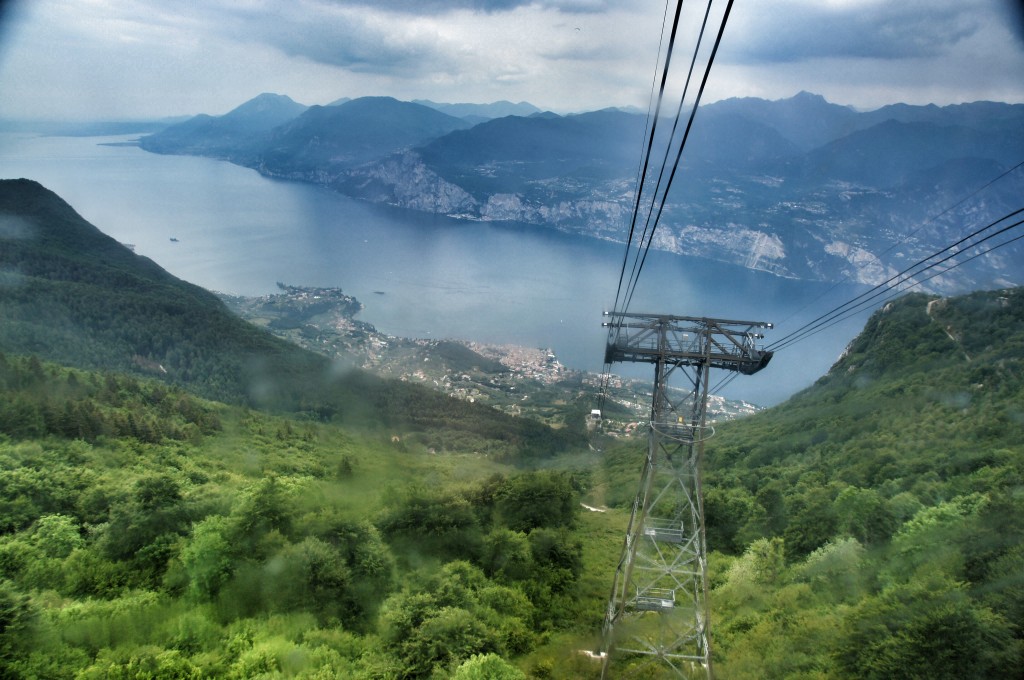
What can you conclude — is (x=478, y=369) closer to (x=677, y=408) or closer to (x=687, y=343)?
(x=677, y=408)

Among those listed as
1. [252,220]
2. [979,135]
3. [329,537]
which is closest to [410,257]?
[252,220]

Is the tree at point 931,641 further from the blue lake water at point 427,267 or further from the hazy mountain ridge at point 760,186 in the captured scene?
the hazy mountain ridge at point 760,186

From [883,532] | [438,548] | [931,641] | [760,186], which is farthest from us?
[760,186]

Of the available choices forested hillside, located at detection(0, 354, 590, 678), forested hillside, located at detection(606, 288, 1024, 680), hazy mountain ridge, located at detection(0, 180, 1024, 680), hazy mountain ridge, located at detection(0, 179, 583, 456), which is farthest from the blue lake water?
forested hillside, located at detection(0, 354, 590, 678)

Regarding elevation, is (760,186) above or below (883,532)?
above

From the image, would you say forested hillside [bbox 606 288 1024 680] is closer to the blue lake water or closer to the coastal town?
the coastal town

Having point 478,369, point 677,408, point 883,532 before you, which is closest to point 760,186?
point 478,369
